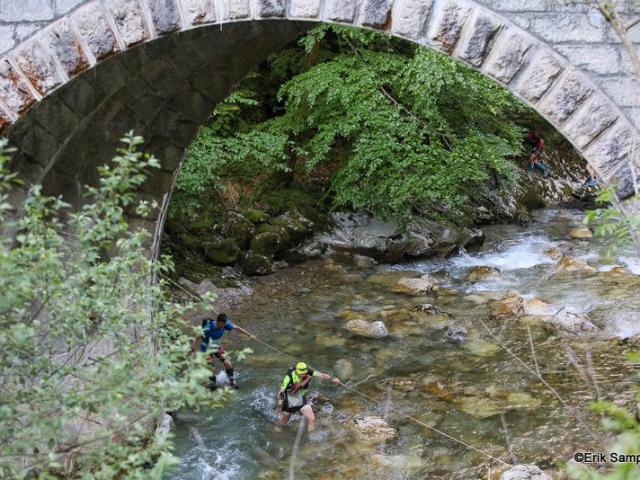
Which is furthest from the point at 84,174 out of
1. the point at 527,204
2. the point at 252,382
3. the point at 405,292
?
the point at 527,204

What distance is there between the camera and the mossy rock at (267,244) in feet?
39.8

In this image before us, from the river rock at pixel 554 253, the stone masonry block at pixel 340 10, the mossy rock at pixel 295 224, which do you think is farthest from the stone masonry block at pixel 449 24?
the river rock at pixel 554 253

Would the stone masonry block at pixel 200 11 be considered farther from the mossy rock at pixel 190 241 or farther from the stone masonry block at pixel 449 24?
the mossy rock at pixel 190 241

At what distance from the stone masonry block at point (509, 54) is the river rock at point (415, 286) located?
757 cm

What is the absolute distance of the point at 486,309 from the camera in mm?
10344

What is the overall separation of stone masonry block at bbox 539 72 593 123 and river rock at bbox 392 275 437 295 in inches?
297

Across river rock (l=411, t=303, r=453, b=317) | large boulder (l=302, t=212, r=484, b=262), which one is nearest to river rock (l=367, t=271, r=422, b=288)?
large boulder (l=302, t=212, r=484, b=262)

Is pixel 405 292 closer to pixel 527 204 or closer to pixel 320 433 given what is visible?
pixel 320 433

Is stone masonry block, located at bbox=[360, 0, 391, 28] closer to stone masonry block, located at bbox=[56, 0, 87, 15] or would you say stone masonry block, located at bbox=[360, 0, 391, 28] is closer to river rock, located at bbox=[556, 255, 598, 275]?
stone masonry block, located at bbox=[56, 0, 87, 15]

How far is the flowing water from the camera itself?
22.3 feet

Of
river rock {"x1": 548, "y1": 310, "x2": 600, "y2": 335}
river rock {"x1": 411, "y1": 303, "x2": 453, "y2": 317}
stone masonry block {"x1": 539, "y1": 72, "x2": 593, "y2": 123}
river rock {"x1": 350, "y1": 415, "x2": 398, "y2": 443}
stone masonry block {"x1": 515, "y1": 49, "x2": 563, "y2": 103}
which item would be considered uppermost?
river rock {"x1": 411, "y1": 303, "x2": 453, "y2": 317}

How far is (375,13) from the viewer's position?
161 inches

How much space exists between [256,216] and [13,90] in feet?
27.1

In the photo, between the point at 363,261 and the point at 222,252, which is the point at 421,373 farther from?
the point at 222,252
